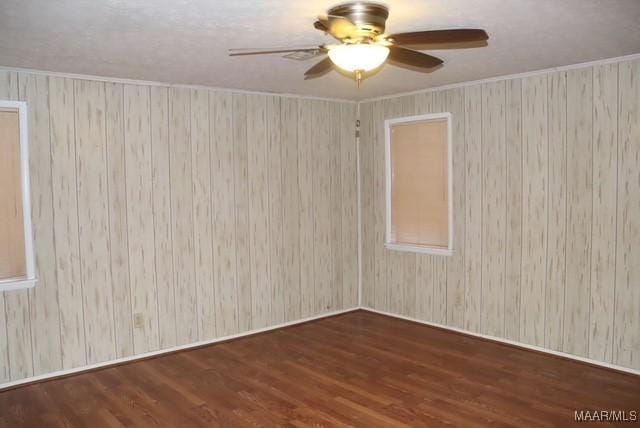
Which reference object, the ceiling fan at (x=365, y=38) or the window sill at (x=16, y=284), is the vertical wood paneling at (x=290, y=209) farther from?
the ceiling fan at (x=365, y=38)

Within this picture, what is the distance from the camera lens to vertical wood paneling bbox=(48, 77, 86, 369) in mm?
4184

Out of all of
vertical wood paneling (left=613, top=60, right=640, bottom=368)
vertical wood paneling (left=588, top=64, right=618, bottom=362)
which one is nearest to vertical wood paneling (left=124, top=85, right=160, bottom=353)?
vertical wood paneling (left=588, top=64, right=618, bottom=362)

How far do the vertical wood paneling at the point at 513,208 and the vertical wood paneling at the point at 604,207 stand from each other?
638 mm

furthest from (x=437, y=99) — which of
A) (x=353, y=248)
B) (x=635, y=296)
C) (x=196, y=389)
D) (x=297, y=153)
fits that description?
(x=196, y=389)

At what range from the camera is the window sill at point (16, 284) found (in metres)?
3.96

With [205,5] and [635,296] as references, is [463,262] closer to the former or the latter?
[635,296]

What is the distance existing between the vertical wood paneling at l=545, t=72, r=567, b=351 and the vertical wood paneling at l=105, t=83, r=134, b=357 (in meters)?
3.69

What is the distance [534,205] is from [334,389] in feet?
7.77

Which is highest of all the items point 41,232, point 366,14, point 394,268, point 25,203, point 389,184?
point 366,14

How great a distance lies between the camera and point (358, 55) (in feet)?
8.57

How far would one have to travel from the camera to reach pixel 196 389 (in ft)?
12.8

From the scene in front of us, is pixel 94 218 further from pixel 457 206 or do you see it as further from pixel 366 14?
pixel 457 206

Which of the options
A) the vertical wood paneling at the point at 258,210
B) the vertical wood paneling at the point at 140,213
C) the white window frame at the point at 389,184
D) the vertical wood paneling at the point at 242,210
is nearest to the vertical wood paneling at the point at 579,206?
the white window frame at the point at 389,184

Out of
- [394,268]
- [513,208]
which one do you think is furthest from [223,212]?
[513,208]
